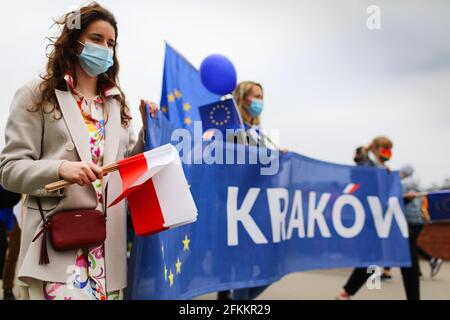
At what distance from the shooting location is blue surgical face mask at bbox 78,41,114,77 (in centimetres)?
200

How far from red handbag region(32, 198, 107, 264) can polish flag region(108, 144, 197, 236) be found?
121mm

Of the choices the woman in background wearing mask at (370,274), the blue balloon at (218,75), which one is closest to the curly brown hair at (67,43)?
the blue balloon at (218,75)

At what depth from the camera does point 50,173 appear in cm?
172

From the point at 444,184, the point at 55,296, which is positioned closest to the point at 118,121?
the point at 55,296

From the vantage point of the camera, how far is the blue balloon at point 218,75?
13.2ft

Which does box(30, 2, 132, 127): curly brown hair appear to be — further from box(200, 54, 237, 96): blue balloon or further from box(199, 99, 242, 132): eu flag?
box(200, 54, 237, 96): blue balloon

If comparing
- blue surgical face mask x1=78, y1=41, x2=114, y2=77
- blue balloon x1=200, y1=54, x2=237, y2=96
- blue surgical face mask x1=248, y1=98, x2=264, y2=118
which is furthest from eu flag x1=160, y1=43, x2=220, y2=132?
blue surgical face mask x1=78, y1=41, x2=114, y2=77

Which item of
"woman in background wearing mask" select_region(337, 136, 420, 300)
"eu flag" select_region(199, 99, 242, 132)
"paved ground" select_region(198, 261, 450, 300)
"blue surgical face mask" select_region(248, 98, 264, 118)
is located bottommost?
"paved ground" select_region(198, 261, 450, 300)

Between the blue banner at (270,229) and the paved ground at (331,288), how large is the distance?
116 cm

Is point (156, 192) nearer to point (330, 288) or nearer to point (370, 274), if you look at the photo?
point (370, 274)

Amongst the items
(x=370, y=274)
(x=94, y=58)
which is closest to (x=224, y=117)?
(x=94, y=58)

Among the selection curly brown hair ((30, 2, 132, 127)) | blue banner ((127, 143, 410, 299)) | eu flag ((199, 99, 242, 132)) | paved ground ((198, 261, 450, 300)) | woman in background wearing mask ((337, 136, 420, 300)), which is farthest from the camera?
paved ground ((198, 261, 450, 300))

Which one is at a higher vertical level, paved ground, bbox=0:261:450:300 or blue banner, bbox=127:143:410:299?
blue banner, bbox=127:143:410:299

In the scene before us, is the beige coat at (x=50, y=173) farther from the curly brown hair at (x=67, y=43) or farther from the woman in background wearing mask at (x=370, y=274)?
the woman in background wearing mask at (x=370, y=274)
